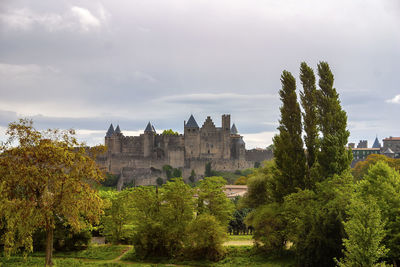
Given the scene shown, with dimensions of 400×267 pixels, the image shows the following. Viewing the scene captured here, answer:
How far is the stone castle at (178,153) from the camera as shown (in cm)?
8169

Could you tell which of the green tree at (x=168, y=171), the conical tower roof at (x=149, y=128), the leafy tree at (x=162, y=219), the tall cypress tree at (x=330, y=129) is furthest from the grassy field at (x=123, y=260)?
the conical tower roof at (x=149, y=128)

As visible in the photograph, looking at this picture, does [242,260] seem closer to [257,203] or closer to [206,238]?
[206,238]

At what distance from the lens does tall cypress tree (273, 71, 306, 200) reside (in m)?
27.4

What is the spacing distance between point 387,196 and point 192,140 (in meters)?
65.2

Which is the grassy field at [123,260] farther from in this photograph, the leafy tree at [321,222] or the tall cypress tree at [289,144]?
the tall cypress tree at [289,144]

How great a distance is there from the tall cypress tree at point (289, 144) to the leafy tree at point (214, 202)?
3.79 metres

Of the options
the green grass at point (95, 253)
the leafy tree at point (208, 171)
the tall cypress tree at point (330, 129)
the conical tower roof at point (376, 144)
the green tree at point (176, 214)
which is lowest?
the green grass at point (95, 253)

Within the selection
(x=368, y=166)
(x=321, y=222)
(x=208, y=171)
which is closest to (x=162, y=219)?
(x=321, y=222)

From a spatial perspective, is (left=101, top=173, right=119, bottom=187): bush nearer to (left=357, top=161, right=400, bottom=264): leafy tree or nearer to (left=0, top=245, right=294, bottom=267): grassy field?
(left=0, top=245, right=294, bottom=267): grassy field

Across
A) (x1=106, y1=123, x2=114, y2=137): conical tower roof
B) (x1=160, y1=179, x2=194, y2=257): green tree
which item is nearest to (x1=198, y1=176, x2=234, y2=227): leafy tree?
(x1=160, y1=179, x2=194, y2=257): green tree

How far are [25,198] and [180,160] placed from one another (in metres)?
60.6

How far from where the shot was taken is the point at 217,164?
276 ft

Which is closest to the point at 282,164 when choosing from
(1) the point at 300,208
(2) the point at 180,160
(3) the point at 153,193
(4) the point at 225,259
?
(1) the point at 300,208

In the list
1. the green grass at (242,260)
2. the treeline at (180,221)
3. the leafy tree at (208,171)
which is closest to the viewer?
the green grass at (242,260)
